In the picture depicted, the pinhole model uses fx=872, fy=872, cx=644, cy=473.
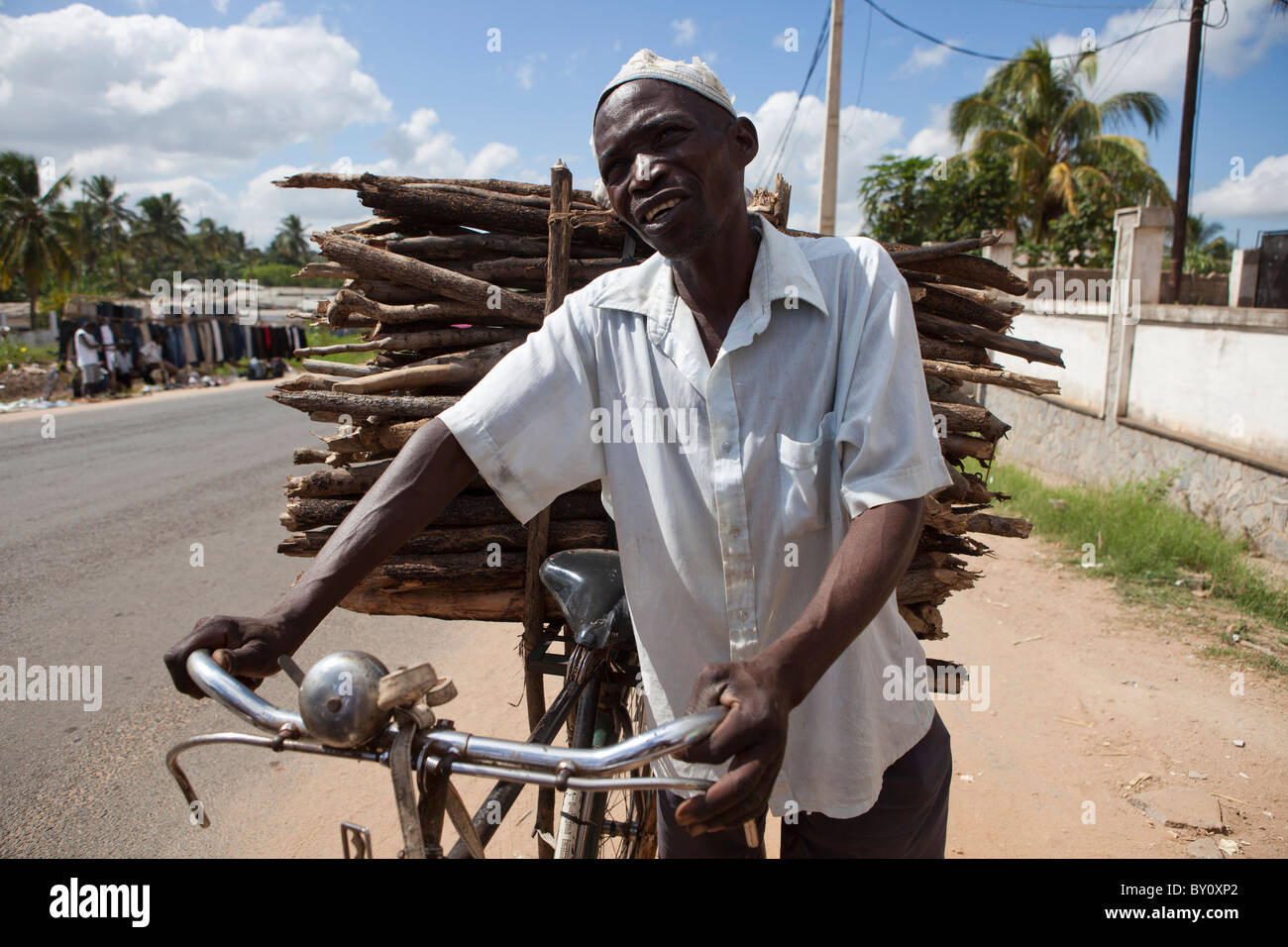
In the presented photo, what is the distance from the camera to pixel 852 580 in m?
1.37

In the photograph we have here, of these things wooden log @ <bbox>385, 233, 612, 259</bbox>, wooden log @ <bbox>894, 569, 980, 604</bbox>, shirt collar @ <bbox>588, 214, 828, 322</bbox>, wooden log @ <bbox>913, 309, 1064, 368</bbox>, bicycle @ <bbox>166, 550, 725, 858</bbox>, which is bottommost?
wooden log @ <bbox>894, 569, 980, 604</bbox>

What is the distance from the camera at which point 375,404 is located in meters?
2.47

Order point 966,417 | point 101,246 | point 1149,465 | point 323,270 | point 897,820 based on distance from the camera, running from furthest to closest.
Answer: point 101,246 < point 1149,465 < point 323,270 < point 966,417 < point 897,820

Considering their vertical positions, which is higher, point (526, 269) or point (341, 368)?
point (526, 269)

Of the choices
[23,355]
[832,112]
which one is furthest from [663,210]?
[23,355]

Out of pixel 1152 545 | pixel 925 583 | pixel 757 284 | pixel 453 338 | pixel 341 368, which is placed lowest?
pixel 1152 545

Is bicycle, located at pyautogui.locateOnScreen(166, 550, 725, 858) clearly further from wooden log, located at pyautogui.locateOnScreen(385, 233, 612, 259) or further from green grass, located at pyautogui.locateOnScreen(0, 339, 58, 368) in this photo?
green grass, located at pyautogui.locateOnScreen(0, 339, 58, 368)

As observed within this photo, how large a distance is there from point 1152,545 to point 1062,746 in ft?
10.7

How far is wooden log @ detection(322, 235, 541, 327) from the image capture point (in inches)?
A: 105

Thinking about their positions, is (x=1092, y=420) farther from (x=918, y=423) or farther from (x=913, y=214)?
(x=918, y=423)

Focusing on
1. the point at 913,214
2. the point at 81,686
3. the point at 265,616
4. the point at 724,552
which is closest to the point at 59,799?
the point at 81,686

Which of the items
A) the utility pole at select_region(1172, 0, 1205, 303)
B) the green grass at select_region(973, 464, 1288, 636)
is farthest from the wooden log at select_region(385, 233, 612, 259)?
the utility pole at select_region(1172, 0, 1205, 303)

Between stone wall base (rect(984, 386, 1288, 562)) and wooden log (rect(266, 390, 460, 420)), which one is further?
stone wall base (rect(984, 386, 1288, 562))

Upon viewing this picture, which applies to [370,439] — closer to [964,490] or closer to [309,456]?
[309,456]
